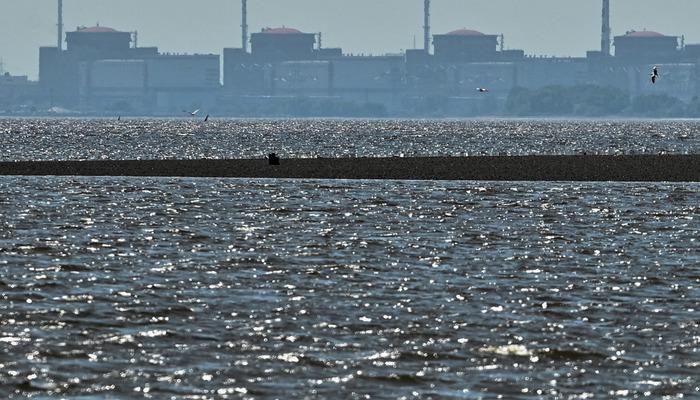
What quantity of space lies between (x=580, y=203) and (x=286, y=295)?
85.6 ft

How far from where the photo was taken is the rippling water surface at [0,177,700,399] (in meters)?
20.2

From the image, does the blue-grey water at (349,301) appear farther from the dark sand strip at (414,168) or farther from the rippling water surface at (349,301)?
the dark sand strip at (414,168)

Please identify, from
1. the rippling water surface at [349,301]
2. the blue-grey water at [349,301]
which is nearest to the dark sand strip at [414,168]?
the blue-grey water at [349,301]

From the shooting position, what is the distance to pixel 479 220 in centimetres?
4541

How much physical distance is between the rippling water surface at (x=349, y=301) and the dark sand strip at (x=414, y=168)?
18535 millimetres

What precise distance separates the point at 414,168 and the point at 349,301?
48.4 metres

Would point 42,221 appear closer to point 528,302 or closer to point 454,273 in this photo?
point 454,273

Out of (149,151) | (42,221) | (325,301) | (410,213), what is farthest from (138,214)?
(149,151)

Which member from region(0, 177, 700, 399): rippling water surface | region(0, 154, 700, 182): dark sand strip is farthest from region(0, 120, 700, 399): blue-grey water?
region(0, 154, 700, 182): dark sand strip

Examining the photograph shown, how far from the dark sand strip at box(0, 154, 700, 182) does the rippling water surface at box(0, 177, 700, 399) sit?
18.5 metres

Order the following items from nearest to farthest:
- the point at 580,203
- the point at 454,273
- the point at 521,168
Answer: the point at 454,273
the point at 580,203
the point at 521,168

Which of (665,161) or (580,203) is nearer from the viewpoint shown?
(580,203)

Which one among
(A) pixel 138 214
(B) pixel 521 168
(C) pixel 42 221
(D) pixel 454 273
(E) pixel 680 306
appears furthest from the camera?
(B) pixel 521 168

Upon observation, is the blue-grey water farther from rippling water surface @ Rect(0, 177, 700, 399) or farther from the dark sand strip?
the dark sand strip
